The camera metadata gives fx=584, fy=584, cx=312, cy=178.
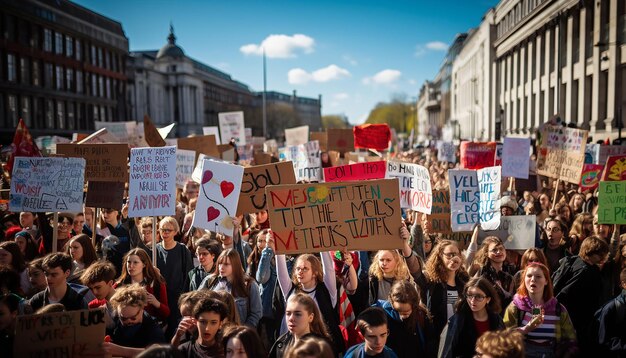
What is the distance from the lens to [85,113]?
196 feet

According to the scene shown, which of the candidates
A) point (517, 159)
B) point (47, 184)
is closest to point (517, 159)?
point (517, 159)

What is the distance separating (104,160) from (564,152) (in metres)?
8.63

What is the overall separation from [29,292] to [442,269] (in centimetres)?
410

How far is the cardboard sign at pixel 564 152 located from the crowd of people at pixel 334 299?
4310mm

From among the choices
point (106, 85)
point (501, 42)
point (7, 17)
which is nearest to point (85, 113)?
point (106, 85)

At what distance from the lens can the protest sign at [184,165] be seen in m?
12.8

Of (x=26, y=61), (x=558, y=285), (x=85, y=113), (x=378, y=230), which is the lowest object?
(x=558, y=285)

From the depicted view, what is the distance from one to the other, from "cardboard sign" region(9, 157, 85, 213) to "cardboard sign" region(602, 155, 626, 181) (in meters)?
7.77

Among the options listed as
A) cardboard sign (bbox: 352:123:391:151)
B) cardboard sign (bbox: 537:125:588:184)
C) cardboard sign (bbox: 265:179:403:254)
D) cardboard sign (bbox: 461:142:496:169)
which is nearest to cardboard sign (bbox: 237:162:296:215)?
cardboard sign (bbox: 265:179:403:254)

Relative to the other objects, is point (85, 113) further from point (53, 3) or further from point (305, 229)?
point (305, 229)

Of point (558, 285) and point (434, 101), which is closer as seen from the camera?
point (558, 285)

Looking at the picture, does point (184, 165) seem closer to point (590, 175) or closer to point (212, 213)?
point (212, 213)

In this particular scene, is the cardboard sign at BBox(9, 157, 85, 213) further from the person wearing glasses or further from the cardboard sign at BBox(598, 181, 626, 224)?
the cardboard sign at BBox(598, 181, 626, 224)

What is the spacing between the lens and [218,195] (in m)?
7.09
